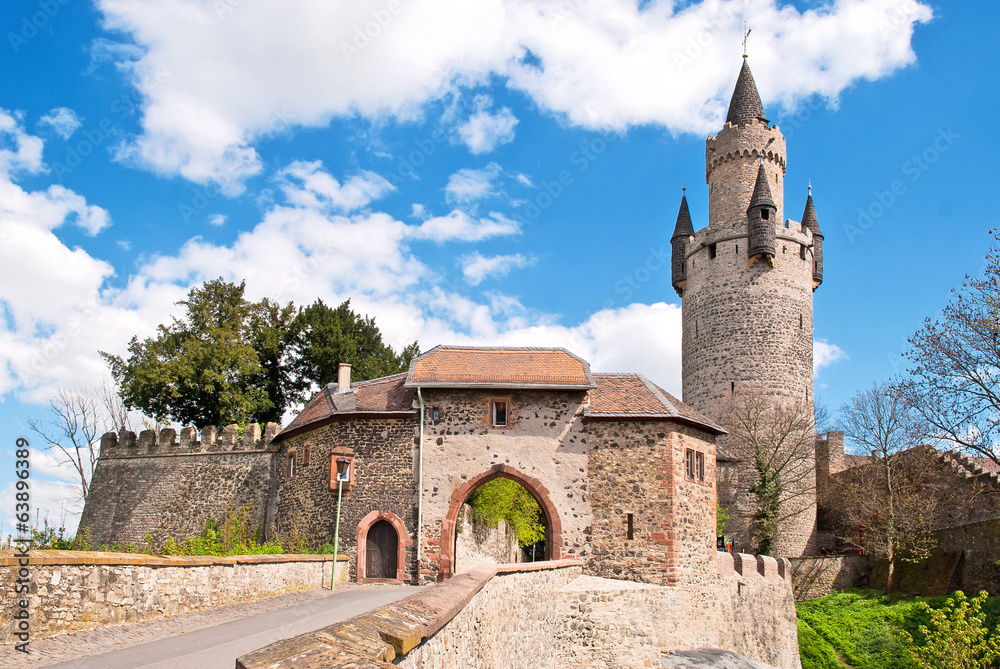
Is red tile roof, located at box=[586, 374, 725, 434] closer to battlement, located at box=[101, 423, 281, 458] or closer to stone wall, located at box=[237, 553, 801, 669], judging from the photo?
stone wall, located at box=[237, 553, 801, 669]

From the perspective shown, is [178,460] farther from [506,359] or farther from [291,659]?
[291,659]

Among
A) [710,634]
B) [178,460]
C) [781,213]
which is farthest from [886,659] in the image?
[178,460]

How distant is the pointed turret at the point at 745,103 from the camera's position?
3844 cm

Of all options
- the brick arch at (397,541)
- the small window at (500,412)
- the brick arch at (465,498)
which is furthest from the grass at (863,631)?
the brick arch at (397,541)

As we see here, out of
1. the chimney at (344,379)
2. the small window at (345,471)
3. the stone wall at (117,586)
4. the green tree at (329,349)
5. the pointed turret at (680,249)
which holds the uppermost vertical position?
the pointed turret at (680,249)

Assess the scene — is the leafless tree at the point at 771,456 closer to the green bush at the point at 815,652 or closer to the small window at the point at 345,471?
the green bush at the point at 815,652

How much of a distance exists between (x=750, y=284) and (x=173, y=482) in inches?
1009

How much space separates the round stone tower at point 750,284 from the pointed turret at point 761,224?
46 millimetres

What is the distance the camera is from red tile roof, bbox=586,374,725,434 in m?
20.4

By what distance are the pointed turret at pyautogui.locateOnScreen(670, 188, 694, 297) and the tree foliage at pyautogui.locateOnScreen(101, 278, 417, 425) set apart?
15.9 meters

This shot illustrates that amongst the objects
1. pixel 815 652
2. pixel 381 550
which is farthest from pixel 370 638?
pixel 815 652

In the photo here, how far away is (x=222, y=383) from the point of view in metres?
30.5

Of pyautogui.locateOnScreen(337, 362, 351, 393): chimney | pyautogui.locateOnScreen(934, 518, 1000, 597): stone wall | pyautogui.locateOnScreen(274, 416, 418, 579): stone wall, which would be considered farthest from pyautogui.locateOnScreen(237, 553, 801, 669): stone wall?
pyautogui.locateOnScreen(337, 362, 351, 393): chimney

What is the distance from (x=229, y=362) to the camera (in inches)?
1209
